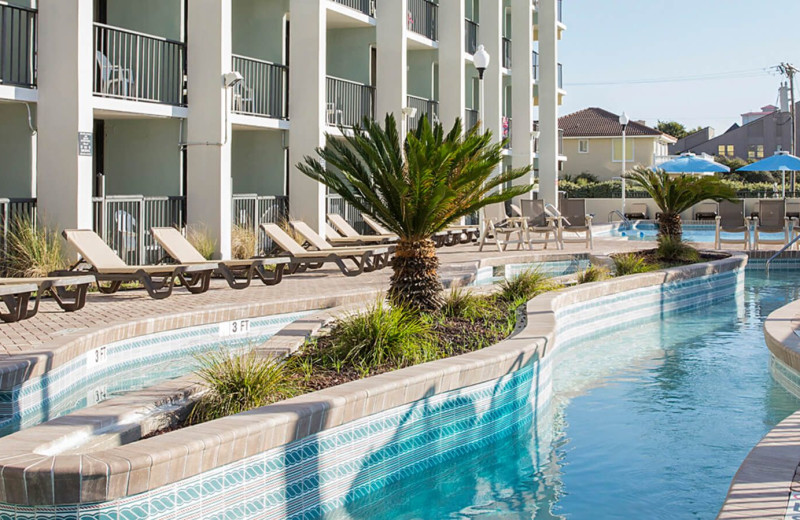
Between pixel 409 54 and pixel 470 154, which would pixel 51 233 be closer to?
pixel 470 154

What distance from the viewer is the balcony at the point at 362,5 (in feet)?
77.2

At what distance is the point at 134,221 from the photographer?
54.4 ft

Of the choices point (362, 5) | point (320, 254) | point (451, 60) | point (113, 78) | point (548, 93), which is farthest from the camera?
point (548, 93)

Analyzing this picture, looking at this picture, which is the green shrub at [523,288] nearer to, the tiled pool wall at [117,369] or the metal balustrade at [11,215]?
the tiled pool wall at [117,369]

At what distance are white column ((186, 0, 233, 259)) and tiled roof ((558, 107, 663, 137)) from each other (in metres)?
46.1

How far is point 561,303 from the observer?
11.7 m

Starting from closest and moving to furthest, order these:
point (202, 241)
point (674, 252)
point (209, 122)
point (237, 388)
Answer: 1. point (237, 388)
2. point (202, 241)
3. point (209, 122)
4. point (674, 252)

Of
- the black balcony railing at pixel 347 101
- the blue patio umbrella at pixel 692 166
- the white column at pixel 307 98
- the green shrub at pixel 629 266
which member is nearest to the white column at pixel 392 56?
the black balcony railing at pixel 347 101

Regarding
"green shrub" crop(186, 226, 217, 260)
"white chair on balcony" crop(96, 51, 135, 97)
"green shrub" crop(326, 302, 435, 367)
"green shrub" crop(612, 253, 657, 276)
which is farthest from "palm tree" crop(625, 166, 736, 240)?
"green shrub" crop(326, 302, 435, 367)

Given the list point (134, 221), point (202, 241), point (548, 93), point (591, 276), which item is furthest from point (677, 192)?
point (548, 93)

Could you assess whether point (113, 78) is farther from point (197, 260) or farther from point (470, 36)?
point (470, 36)

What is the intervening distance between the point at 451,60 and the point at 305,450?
23.8 m

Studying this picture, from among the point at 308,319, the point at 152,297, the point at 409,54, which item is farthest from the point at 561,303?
the point at 409,54

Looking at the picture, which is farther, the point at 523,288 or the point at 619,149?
the point at 619,149
